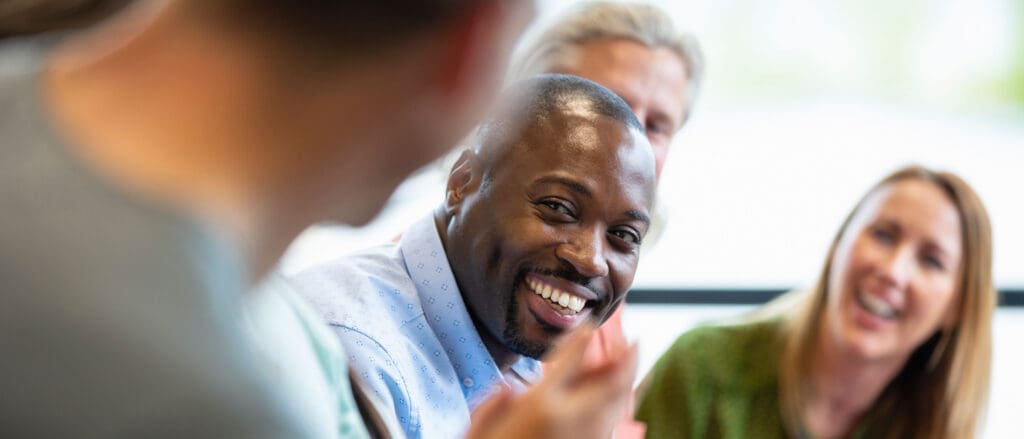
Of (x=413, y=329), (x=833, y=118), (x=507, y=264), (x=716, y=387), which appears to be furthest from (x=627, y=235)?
(x=833, y=118)

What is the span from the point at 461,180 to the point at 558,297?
0.19m

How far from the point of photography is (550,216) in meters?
1.18

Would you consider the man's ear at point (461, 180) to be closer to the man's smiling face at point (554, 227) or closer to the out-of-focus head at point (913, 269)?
the man's smiling face at point (554, 227)

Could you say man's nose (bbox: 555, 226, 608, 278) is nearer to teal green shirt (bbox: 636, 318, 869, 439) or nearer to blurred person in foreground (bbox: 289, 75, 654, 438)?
blurred person in foreground (bbox: 289, 75, 654, 438)

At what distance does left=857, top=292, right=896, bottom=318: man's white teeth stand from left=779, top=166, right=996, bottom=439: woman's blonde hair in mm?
84

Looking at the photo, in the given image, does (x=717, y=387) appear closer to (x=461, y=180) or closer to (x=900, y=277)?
(x=900, y=277)

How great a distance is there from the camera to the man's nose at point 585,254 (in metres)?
1.17

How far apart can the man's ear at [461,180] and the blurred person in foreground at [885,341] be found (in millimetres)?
1000

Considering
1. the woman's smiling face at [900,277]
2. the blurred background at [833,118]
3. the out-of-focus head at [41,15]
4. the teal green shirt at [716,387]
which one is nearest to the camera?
the out-of-focus head at [41,15]

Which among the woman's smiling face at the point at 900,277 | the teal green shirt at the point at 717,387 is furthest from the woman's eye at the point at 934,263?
the teal green shirt at the point at 717,387

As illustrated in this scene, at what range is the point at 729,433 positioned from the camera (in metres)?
2.08

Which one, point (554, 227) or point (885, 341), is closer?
point (554, 227)

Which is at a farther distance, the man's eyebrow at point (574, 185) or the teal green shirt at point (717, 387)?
the teal green shirt at point (717, 387)

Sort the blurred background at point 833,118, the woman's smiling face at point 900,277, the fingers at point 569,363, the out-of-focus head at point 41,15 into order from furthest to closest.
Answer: the blurred background at point 833,118
the woman's smiling face at point 900,277
the fingers at point 569,363
the out-of-focus head at point 41,15
